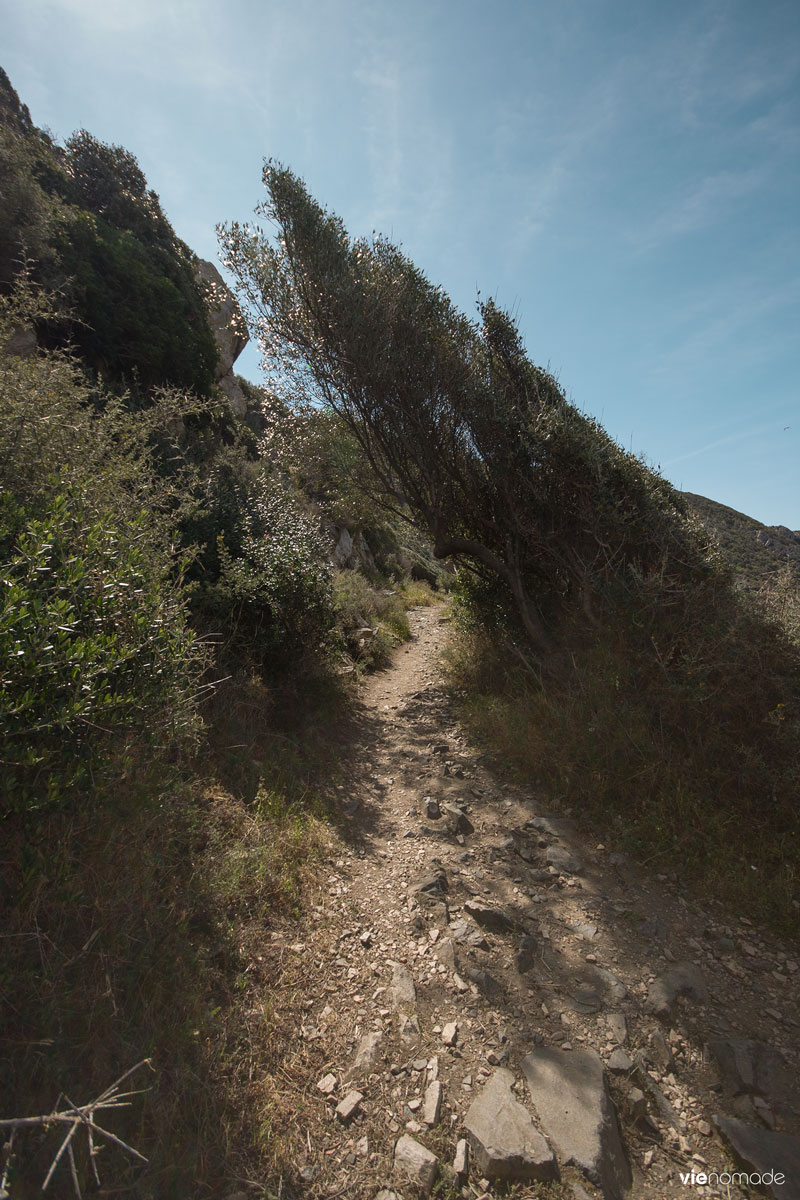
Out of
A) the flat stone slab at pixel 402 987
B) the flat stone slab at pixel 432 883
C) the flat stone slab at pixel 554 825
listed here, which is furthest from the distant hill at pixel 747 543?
the flat stone slab at pixel 402 987

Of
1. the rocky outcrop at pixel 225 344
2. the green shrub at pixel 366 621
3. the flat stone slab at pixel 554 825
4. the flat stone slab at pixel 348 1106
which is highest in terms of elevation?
the rocky outcrop at pixel 225 344

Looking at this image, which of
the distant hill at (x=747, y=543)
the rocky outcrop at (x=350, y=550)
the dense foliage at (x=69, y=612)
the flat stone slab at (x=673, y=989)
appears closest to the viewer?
the dense foliage at (x=69, y=612)

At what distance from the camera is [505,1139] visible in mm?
2428

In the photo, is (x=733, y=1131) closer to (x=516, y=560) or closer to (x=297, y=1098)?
(x=297, y=1098)

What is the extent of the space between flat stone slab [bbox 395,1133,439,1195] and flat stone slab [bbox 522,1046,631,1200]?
0.57m

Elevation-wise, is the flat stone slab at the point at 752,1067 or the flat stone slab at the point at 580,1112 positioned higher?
the flat stone slab at the point at 752,1067

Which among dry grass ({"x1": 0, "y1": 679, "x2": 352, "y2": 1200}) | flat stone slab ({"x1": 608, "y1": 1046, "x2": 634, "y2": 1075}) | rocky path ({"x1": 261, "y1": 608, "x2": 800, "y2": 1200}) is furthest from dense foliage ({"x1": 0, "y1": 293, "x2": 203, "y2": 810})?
flat stone slab ({"x1": 608, "y1": 1046, "x2": 634, "y2": 1075})

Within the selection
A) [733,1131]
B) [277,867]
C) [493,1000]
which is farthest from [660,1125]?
[277,867]

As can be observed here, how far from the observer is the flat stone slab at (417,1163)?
232 centimetres

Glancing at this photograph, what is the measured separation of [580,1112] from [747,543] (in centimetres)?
658

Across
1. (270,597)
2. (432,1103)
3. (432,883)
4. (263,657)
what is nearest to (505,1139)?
(432,1103)

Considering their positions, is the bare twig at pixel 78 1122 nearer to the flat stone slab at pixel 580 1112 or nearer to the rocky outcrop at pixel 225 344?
the flat stone slab at pixel 580 1112

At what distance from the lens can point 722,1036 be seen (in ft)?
9.95

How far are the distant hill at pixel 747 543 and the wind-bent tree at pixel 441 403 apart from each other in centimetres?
60
